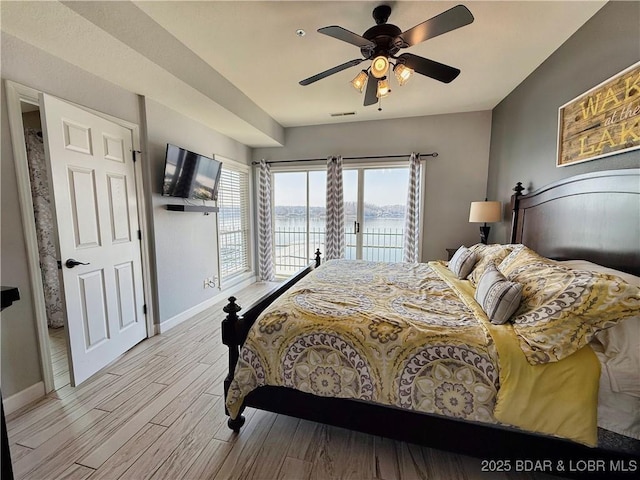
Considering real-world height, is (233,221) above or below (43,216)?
below

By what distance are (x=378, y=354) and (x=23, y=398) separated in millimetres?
2485

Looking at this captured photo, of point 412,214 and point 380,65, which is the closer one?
point 380,65

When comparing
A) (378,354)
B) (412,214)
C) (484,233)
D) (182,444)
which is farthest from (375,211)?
(182,444)

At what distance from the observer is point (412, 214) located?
13.8 ft

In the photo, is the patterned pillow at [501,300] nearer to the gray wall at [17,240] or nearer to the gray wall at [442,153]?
the gray wall at [442,153]

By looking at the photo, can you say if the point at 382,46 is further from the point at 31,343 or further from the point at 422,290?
the point at 31,343

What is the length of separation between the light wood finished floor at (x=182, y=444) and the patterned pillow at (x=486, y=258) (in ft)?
4.25

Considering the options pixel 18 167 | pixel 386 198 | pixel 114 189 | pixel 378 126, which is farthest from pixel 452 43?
pixel 18 167

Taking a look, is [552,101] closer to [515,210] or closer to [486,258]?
[515,210]

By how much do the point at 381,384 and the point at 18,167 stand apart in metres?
2.71

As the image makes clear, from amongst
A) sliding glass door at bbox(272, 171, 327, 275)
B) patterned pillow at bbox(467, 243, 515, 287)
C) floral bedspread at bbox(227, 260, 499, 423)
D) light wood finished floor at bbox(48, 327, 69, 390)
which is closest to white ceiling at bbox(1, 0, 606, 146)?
sliding glass door at bbox(272, 171, 327, 275)

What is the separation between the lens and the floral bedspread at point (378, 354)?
1318 millimetres

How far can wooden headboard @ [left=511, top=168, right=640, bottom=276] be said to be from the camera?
5.11 ft

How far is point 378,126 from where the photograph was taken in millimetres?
4293
